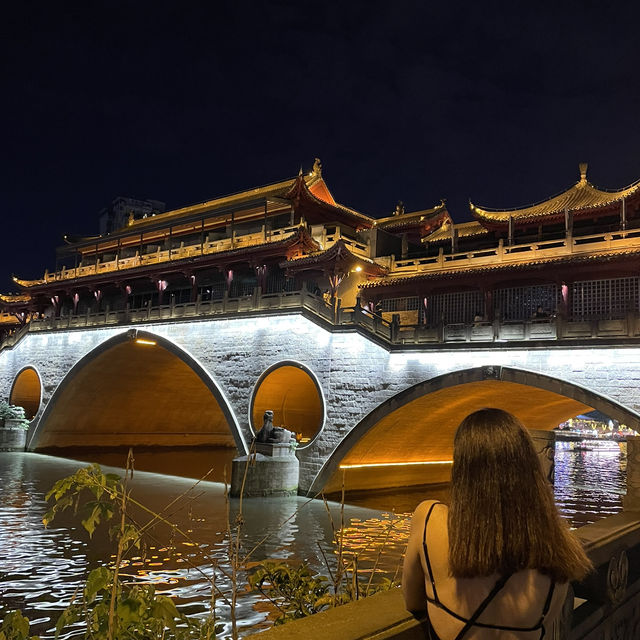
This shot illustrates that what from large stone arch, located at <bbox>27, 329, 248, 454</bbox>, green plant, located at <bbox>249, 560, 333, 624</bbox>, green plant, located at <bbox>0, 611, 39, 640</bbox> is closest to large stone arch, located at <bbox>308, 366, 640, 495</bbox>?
large stone arch, located at <bbox>27, 329, 248, 454</bbox>

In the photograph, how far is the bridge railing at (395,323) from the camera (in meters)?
15.9

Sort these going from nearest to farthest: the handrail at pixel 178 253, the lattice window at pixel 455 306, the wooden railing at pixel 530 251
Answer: the wooden railing at pixel 530 251, the lattice window at pixel 455 306, the handrail at pixel 178 253

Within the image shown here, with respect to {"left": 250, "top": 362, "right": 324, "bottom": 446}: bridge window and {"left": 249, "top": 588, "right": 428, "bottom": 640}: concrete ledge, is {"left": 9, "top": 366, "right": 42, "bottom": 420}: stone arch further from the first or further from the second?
{"left": 249, "top": 588, "right": 428, "bottom": 640}: concrete ledge

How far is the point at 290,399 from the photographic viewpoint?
25609 mm

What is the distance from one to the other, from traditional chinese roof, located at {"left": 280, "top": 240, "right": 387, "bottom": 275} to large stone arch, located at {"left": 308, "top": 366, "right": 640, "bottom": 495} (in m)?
5.88

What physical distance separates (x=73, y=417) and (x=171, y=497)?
1556 cm

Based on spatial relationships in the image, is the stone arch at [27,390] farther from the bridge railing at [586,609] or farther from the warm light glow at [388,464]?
the bridge railing at [586,609]

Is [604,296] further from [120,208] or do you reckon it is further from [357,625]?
[120,208]

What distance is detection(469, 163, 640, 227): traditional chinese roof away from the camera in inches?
800

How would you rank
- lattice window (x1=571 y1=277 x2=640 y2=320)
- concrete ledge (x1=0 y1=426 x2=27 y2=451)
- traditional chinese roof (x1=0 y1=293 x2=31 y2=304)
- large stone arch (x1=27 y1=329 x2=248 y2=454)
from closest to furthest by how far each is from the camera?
lattice window (x1=571 y1=277 x2=640 y2=320) < large stone arch (x1=27 y1=329 x2=248 y2=454) < concrete ledge (x1=0 y1=426 x2=27 y2=451) < traditional chinese roof (x1=0 y1=293 x2=31 y2=304)

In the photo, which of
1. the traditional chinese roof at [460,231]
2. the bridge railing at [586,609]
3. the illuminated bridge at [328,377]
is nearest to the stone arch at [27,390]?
the illuminated bridge at [328,377]

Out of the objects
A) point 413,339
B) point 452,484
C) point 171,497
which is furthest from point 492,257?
point 452,484

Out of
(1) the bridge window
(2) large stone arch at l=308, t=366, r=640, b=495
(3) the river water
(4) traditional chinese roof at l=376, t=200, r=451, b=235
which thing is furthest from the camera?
(4) traditional chinese roof at l=376, t=200, r=451, b=235

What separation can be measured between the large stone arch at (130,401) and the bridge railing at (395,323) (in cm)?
168
